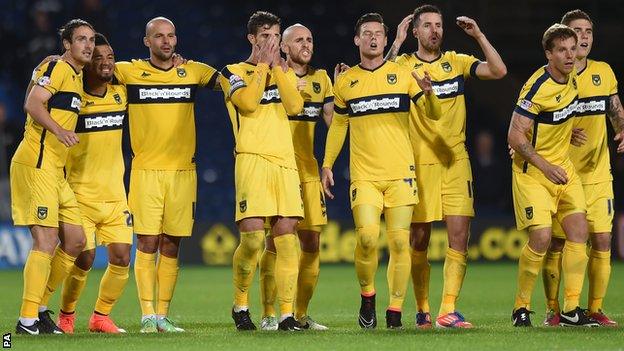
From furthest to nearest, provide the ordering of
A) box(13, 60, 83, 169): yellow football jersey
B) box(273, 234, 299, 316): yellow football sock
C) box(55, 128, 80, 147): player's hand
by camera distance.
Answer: box(273, 234, 299, 316): yellow football sock
box(13, 60, 83, 169): yellow football jersey
box(55, 128, 80, 147): player's hand

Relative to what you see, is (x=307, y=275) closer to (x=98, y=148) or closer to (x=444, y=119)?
(x=444, y=119)

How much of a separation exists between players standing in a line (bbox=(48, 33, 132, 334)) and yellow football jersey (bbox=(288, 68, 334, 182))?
142cm

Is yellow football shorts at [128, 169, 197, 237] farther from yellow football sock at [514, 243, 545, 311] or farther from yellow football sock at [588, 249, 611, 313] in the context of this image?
yellow football sock at [588, 249, 611, 313]

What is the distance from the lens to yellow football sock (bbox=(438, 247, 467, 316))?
9.57 meters

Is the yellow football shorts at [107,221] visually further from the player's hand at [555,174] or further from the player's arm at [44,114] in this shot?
the player's hand at [555,174]

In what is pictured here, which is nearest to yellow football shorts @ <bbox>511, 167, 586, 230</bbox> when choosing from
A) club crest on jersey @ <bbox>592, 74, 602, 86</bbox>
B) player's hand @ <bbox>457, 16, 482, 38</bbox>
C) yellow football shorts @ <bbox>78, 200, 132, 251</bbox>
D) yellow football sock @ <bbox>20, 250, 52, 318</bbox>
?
club crest on jersey @ <bbox>592, 74, 602, 86</bbox>

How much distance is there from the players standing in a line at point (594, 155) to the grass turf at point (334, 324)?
25.7 inches

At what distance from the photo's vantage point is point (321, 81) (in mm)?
9891

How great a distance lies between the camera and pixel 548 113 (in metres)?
9.39

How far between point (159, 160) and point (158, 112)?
0.38 m

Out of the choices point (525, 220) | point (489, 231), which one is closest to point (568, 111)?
point (525, 220)

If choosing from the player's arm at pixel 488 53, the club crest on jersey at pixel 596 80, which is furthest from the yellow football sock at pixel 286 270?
the club crest on jersey at pixel 596 80

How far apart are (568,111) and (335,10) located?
1463 centimetres

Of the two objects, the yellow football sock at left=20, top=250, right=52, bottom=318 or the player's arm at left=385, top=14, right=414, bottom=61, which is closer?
the yellow football sock at left=20, top=250, right=52, bottom=318
